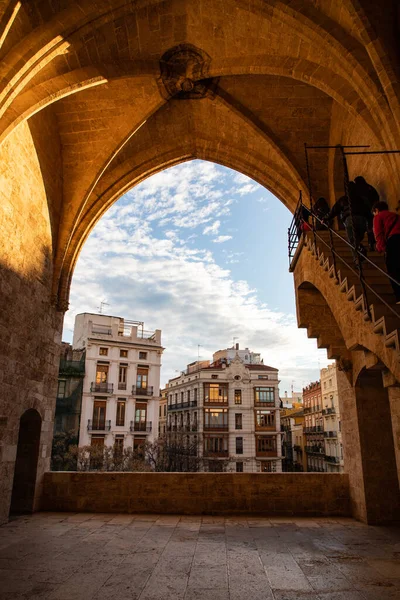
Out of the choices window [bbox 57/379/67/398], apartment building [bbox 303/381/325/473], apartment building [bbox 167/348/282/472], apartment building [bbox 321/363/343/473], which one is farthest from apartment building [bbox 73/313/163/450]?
apartment building [bbox 303/381/325/473]

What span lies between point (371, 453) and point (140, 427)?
26.1 meters

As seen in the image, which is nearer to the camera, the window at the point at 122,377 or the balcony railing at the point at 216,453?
the window at the point at 122,377

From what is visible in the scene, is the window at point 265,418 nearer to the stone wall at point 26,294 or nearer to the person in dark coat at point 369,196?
the stone wall at point 26,294

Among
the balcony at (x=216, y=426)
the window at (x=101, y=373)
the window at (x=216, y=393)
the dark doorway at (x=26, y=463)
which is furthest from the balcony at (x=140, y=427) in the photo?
the dark doorway at (x=26, y=463)

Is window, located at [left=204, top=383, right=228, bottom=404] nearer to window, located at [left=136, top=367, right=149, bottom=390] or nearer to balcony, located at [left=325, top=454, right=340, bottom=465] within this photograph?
window, located at [left=136, top=367, right=149, bottom=390]

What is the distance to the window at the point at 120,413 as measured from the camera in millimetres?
31172

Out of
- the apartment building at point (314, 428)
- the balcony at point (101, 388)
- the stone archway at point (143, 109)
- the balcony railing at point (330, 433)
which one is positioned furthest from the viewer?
the apartment building at point (314, 428)

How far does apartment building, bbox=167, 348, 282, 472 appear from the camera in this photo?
3631cm

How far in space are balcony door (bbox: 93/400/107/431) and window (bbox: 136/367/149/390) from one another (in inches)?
126

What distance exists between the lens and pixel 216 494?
8.20 m

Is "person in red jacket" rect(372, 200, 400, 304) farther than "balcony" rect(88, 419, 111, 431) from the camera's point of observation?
No

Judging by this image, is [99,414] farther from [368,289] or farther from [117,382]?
[368,289]

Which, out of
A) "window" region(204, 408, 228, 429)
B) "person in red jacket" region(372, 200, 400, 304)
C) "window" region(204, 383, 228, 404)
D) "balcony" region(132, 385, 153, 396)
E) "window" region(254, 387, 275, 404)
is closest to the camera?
"person in red jacket" region(372, 200, 400, 304)

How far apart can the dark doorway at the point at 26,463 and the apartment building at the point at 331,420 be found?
98.1 ft
